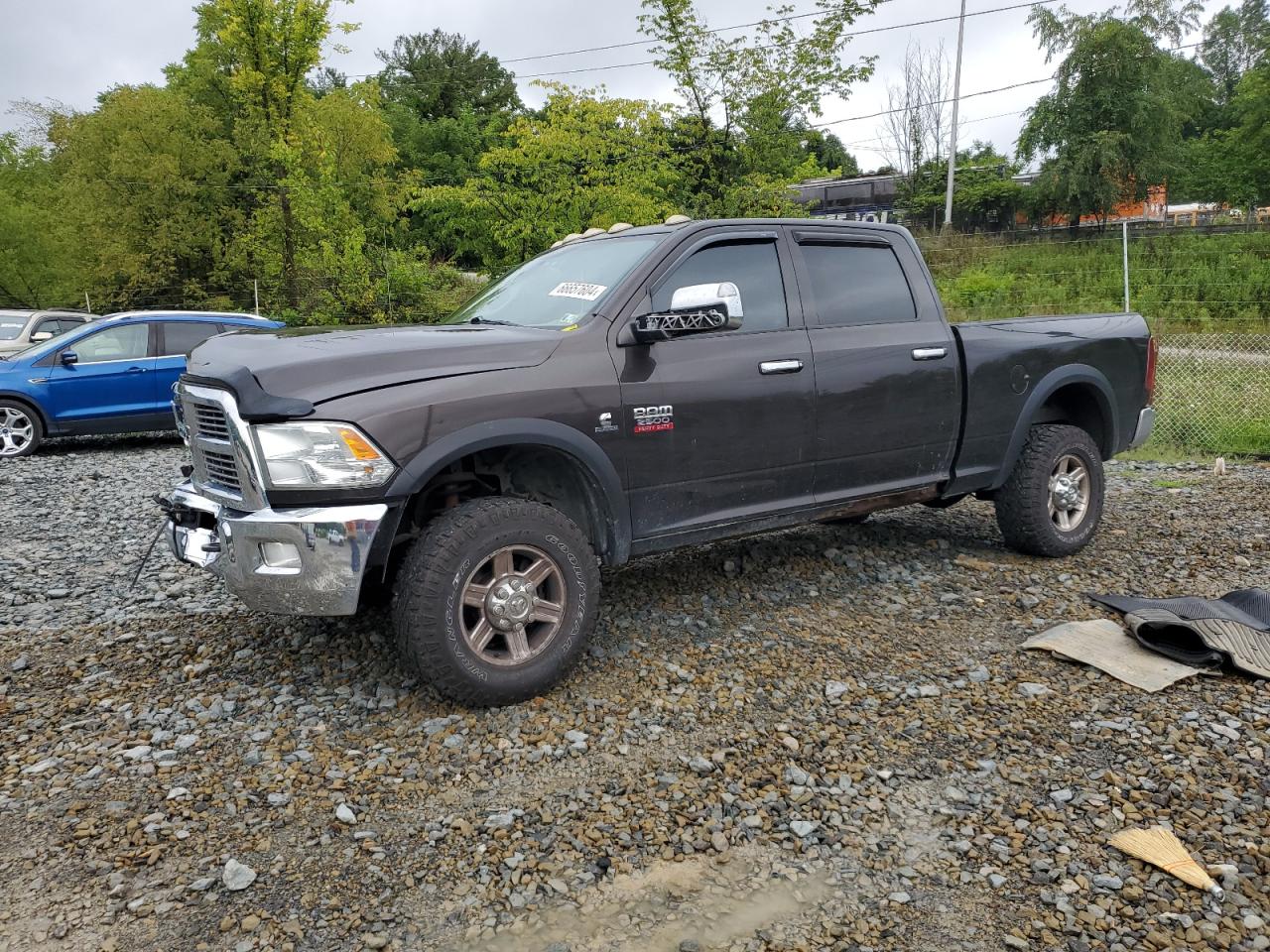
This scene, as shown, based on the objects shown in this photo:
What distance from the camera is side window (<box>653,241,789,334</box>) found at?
4359mm

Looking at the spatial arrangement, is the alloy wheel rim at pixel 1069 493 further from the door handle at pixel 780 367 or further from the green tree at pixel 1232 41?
the green tree at pixel 1232 41

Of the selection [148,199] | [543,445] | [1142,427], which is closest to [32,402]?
[543,445]

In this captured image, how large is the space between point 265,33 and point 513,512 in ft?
72.2

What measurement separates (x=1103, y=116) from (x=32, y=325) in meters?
34.5

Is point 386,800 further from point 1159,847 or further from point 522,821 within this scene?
point 1159,847

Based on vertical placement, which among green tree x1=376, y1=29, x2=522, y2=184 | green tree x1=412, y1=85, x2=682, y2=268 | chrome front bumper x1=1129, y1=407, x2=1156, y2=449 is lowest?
chrome front bumper x1=1129, y1=407, x2=1156, y2=449

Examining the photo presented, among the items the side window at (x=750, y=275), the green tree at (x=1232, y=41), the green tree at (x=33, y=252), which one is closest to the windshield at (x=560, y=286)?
the side window at (x=750, y=275)

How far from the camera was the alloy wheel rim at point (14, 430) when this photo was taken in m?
10.2

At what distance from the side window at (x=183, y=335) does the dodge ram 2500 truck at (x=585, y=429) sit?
7427 millimetres

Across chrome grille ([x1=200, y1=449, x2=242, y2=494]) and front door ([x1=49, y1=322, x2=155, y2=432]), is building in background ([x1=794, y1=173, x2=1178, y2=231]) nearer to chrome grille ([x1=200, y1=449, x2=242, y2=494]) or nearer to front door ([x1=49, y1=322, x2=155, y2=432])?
front door ([x1=49, y1=322, x2=155, y2=432])

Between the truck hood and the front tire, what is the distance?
10.3 feet

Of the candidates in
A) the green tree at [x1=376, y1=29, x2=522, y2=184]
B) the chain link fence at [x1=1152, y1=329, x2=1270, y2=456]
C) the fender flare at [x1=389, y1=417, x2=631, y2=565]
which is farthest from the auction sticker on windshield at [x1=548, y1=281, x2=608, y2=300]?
the green tree at [x1=376, y1=29, x2=522, y2=184]

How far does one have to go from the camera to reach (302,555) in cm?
333

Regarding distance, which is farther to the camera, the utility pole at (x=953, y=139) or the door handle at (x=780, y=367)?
the utility pole at (x=953, y=139)
